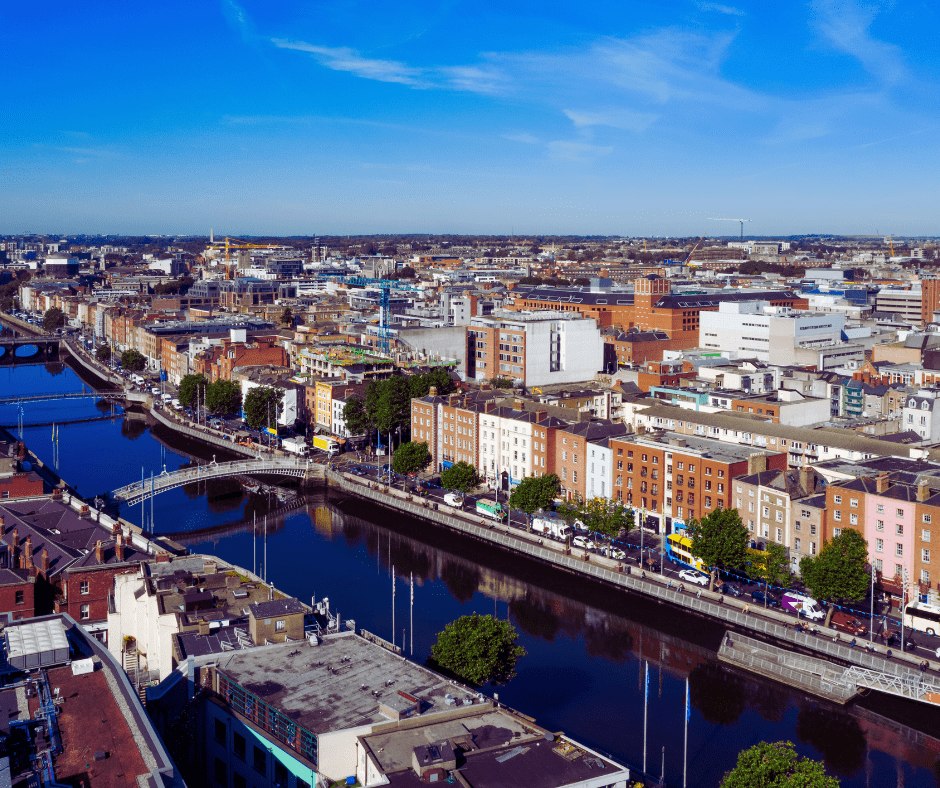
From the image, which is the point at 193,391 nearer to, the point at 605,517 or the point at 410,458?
the point at 410,458

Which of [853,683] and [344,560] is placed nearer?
[853,683]

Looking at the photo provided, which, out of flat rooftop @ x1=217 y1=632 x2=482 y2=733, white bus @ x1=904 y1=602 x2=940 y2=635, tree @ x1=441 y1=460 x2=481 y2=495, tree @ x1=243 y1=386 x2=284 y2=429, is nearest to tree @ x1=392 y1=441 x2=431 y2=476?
tree @ x1=441 y1=460 x2=481 y2=495

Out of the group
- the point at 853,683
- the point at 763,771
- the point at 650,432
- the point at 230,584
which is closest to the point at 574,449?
the point at 650,432

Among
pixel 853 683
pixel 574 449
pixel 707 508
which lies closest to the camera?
pixel 853 683

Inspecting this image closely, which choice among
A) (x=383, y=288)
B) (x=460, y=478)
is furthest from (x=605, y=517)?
(x=383, y=288)

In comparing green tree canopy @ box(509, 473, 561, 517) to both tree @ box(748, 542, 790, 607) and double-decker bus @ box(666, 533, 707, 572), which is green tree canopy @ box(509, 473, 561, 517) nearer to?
double-decker bus @ box(666, 533, 707, 572)

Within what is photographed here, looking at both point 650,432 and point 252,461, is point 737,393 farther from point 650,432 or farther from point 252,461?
point 252,461
